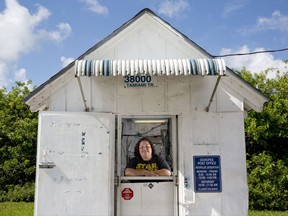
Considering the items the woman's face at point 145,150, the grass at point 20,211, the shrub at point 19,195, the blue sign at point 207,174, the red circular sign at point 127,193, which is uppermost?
the woman's face at point 145,150

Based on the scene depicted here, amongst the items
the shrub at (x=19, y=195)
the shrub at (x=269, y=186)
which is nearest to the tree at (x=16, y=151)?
the shrub at (x=19, y=195)

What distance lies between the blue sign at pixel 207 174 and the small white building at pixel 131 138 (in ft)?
0.05

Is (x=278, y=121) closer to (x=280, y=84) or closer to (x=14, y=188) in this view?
(x=280, y=84)

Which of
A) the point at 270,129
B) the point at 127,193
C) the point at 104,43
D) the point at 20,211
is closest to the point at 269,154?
the point at 270,129

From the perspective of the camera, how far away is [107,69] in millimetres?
5090

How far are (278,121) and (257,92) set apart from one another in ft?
34.8

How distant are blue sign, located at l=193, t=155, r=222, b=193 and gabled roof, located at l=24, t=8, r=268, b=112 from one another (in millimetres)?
1270

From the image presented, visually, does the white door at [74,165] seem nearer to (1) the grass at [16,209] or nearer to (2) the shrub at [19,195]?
(1) the grass at [16,209]

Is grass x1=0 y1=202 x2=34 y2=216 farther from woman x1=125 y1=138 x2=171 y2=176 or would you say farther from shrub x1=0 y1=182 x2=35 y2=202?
woman x1=125 y1=138 x2=171 y2=176

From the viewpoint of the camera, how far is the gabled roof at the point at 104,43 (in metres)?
5.90

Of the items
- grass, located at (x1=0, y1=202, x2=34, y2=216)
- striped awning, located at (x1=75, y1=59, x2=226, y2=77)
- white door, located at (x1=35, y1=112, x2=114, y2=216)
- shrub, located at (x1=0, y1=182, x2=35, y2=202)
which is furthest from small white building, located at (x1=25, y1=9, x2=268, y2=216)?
shrub, located at (x1=0, y1=182, x2=35, y2=202)

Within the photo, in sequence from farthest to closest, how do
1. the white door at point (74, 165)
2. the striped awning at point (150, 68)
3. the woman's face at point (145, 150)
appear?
the woman's face at point (145, 150)
the white door at point (74, 165)
the striped awning at point (150, 68)

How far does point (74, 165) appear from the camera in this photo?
557 cm

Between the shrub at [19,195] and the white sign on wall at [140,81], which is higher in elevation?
the white sign on wall at [140,81]
